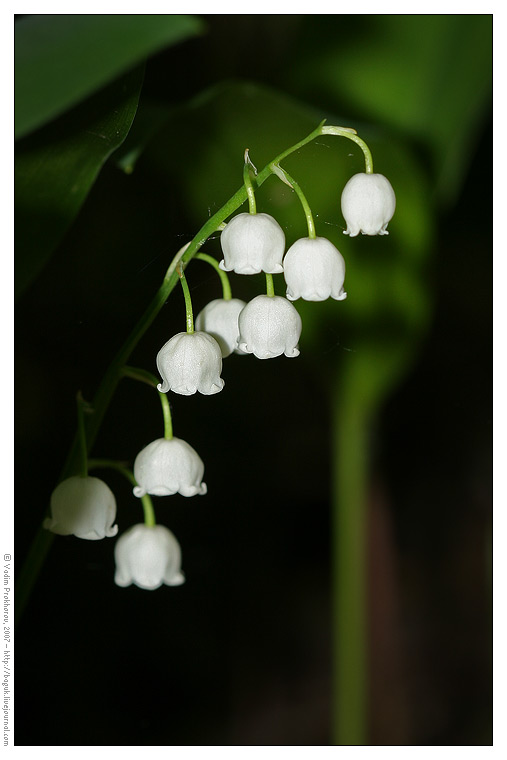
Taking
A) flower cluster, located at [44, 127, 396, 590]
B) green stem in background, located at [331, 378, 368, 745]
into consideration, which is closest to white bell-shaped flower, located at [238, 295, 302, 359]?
flower cluster, located at [44, 127, 396, 590]

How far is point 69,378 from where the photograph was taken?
0.93 m

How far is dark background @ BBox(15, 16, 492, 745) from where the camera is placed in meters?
0.98

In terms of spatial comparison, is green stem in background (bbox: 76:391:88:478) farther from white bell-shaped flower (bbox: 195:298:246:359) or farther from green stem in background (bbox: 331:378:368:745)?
green stem in background (bbox: 331:378:368:745)

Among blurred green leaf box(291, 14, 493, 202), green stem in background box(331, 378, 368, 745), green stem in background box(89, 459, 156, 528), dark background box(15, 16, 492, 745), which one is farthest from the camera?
green stem in background box(331, 378, 368, 745)

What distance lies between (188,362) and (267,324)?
79 millimetres

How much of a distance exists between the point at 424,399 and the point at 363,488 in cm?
38

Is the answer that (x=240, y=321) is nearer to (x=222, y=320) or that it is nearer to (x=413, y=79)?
(x=222, y=320)

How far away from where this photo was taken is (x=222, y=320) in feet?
2.42

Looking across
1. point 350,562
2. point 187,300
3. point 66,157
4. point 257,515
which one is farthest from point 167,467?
point 257,515

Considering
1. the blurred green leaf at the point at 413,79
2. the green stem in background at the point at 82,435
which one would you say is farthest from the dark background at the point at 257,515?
the green stem in background at the point at 82,435

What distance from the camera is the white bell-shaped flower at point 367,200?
2.09 ft

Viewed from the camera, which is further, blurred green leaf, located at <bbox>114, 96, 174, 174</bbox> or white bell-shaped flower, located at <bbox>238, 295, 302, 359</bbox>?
blurred green leaf, located at <bbox>114, 96, 174, 174</bbox>

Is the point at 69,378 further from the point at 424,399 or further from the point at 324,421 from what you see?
the point at 424,399

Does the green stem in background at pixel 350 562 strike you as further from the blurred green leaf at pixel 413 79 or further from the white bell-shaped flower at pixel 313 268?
the white bell-shaped flower at pixel 313 268
